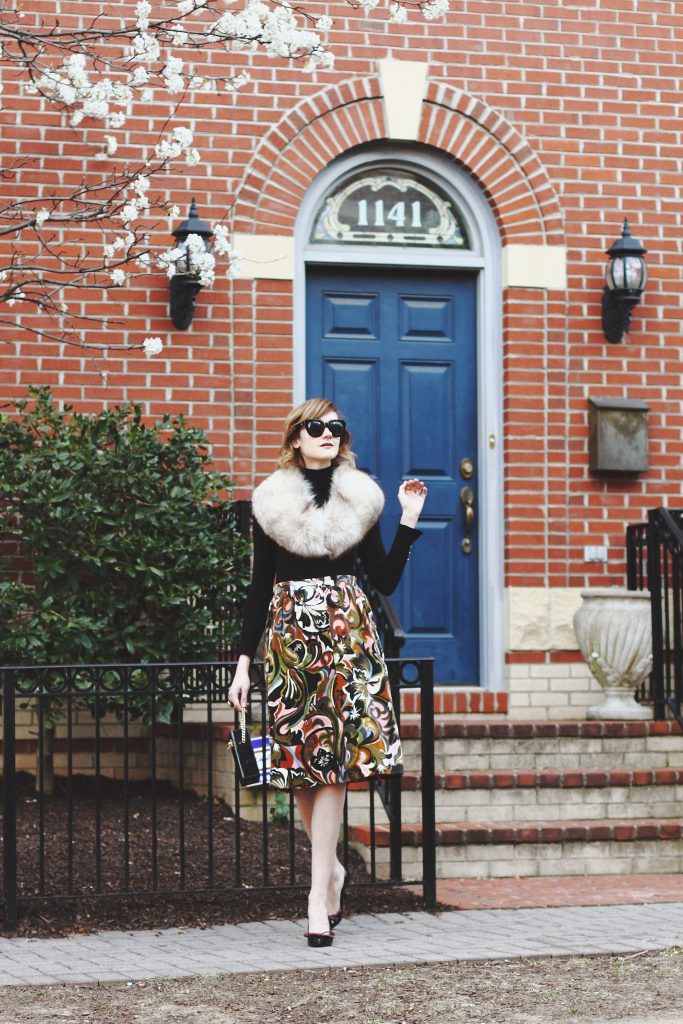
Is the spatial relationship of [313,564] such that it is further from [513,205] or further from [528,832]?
[513,205]

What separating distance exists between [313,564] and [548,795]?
2.53 metres

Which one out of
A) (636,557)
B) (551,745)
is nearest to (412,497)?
(551,745)

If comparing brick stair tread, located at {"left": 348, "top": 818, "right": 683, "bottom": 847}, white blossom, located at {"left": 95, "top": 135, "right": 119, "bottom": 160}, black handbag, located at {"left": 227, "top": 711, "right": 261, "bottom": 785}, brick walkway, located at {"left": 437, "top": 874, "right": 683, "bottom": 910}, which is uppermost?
white blossom, located at {"left": 95, "top": 135, "right": 119, "bottom": 160}

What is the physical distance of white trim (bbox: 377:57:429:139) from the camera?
924 centimetres

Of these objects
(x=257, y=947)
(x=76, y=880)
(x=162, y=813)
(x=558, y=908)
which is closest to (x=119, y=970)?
(x=257, y=947)

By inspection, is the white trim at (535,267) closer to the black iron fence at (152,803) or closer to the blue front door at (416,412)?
the blue front door at (416,412)

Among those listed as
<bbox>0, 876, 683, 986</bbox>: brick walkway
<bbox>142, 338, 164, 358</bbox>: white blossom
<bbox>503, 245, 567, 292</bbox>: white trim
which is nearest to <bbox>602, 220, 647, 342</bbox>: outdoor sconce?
<bbox>503, 245, 567, 292</bbox>: white trim

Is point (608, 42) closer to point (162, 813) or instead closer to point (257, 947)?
point (162, 813)

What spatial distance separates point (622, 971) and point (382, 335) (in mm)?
4995

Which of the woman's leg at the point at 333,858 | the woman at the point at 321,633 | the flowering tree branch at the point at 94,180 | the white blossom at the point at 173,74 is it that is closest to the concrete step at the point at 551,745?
the woman's leg at the point at 333,858

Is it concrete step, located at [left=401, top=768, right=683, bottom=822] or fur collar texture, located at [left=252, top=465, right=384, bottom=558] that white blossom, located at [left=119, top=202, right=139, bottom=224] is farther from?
concrete step, located at [left=401, top=768, right=683, bottom=822]

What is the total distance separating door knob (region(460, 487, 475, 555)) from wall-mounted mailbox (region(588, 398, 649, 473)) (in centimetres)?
75

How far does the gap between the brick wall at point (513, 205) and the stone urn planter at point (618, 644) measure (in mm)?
830

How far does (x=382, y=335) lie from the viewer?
30.9 ft
